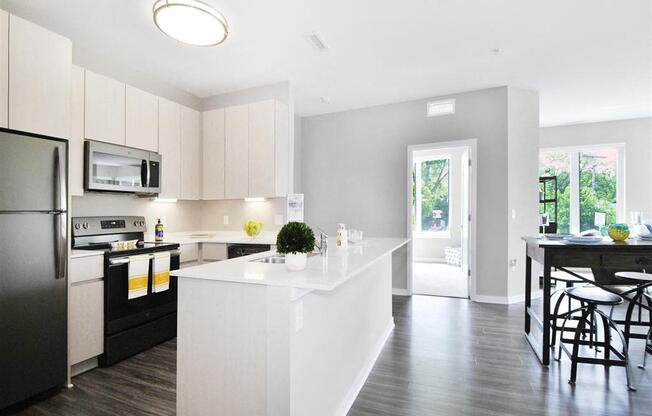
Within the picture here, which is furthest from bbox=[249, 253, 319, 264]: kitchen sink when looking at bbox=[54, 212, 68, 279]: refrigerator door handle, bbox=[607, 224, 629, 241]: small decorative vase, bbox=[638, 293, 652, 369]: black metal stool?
bbox=[638, 293, 652, 369]: black metal stool

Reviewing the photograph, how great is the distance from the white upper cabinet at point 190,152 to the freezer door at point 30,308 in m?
1.88

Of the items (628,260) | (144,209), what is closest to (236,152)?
(144,209)

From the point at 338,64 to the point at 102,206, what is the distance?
2.95 m

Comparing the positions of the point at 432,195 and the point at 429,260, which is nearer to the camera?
the point at 429,260

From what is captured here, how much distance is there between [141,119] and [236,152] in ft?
3.63

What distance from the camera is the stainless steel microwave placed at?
9.71ft

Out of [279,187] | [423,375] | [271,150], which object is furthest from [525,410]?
[271,150]

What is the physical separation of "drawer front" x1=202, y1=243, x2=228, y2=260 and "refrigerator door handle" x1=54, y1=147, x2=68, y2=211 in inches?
61.9

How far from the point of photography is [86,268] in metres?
2.54

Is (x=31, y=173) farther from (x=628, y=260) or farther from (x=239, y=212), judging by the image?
(x=628, y=260)

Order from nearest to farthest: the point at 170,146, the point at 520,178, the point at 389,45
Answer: the point at 389,45 → the point at 170,146 → the point at 520,178

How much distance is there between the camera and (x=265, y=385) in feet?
5.08

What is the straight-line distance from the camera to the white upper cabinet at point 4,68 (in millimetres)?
2098

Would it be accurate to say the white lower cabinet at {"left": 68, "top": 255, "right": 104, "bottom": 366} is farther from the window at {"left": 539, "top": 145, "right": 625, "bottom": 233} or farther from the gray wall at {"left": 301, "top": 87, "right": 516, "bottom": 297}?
the window at {"left": 539, "top": 145, "right": 625, "bottom": 233}
